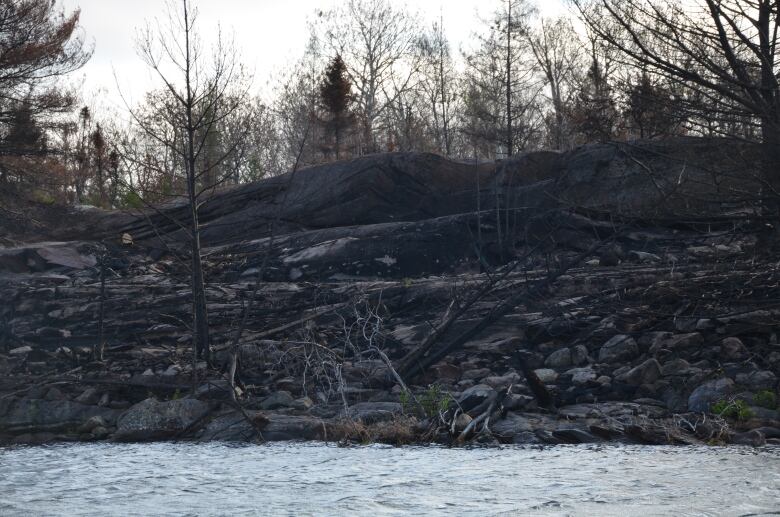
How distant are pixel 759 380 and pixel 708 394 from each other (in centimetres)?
59

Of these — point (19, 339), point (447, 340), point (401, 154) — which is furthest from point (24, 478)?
point (401, 154)

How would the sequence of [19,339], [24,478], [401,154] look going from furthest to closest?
[401,154], [19,339], [24,478]

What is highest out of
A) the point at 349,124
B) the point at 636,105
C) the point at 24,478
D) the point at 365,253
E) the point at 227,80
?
the point at 349,124

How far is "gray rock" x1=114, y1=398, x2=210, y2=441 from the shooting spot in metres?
9.06

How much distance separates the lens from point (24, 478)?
23.3 ft

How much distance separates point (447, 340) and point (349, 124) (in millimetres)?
23633

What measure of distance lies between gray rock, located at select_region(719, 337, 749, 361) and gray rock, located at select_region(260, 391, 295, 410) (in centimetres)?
463

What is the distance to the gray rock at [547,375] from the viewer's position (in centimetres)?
977

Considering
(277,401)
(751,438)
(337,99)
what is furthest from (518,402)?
(337,99)

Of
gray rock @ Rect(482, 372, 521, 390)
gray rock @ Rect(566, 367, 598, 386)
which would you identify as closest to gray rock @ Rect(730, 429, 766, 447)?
gray rock @ Rect(566, 367, 598, 386)

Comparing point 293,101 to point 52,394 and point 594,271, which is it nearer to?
point 594,271

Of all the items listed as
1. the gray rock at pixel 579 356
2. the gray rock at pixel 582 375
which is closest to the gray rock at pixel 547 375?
the gray rock at pixel 582 375

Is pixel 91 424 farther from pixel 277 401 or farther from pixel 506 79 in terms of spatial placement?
pixel 506 79

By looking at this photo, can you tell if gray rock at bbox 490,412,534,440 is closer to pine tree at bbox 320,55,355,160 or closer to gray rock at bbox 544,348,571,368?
gray rock at bbox 544,348,571,368
